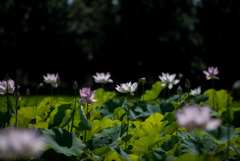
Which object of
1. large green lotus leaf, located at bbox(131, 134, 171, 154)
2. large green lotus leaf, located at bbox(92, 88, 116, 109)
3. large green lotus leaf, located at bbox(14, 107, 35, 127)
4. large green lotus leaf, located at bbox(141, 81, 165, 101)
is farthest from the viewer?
large green lotus leaf, located at bbox(141, 81, 165, 101)

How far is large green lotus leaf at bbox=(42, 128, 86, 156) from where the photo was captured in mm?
1024

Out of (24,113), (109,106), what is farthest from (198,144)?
(109,106)

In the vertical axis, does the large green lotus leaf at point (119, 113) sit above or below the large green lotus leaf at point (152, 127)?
below

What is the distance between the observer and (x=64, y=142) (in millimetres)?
1084

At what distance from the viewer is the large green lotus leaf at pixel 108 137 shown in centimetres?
120

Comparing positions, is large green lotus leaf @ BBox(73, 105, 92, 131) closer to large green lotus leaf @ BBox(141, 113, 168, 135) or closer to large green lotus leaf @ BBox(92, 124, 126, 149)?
large green lotus leaf @ BBox(92, 124, 126, 149)

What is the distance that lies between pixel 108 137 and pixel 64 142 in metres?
0.24

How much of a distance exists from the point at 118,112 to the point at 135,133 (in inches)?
21.6

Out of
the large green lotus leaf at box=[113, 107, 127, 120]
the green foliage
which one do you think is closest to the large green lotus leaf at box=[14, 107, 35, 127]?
the green foliage

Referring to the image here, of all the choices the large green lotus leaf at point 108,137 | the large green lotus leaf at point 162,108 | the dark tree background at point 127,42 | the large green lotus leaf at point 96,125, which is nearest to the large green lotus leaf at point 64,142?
the large green lotus leaf at point 108,137

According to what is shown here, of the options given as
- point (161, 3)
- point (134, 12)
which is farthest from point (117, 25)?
point (161, 3)

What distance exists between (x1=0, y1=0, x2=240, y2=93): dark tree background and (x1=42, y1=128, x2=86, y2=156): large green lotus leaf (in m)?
10.5

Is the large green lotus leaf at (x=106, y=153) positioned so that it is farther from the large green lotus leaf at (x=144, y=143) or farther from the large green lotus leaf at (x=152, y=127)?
the large green lotus leaf at (x=152, y=127)

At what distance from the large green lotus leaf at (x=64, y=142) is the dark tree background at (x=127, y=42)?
10.5m
